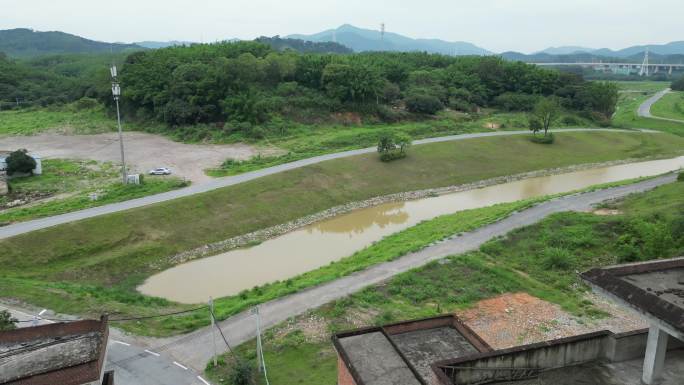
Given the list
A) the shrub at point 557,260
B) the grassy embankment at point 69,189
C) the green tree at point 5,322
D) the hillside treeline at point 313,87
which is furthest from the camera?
the hillside treeline at point 313,87

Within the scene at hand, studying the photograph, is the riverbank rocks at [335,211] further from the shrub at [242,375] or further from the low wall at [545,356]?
the low wall at [545,356]

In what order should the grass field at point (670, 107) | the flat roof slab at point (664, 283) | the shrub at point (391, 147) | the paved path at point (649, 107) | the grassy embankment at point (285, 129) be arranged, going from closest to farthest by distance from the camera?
the flat roof slab at point (664, 283) → the shrub at point (391, 147) → the grassy embankment at point (285, 129) → the paved path at point (649, 107) → the grass field at point (670, 107)

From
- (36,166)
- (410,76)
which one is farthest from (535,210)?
(410,76)

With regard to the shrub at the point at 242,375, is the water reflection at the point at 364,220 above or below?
below

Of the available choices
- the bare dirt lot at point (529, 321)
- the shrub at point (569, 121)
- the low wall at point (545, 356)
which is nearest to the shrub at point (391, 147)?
the bare dirt lot at point (529, 321)

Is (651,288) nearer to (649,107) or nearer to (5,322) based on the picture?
(5,322)

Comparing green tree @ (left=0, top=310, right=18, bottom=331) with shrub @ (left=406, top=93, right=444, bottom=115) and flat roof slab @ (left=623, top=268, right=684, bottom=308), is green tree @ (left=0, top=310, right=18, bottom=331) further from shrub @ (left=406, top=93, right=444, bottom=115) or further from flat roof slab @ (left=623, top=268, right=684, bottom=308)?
shrub @ (left=406, top=93, right=444, bottom=115)
